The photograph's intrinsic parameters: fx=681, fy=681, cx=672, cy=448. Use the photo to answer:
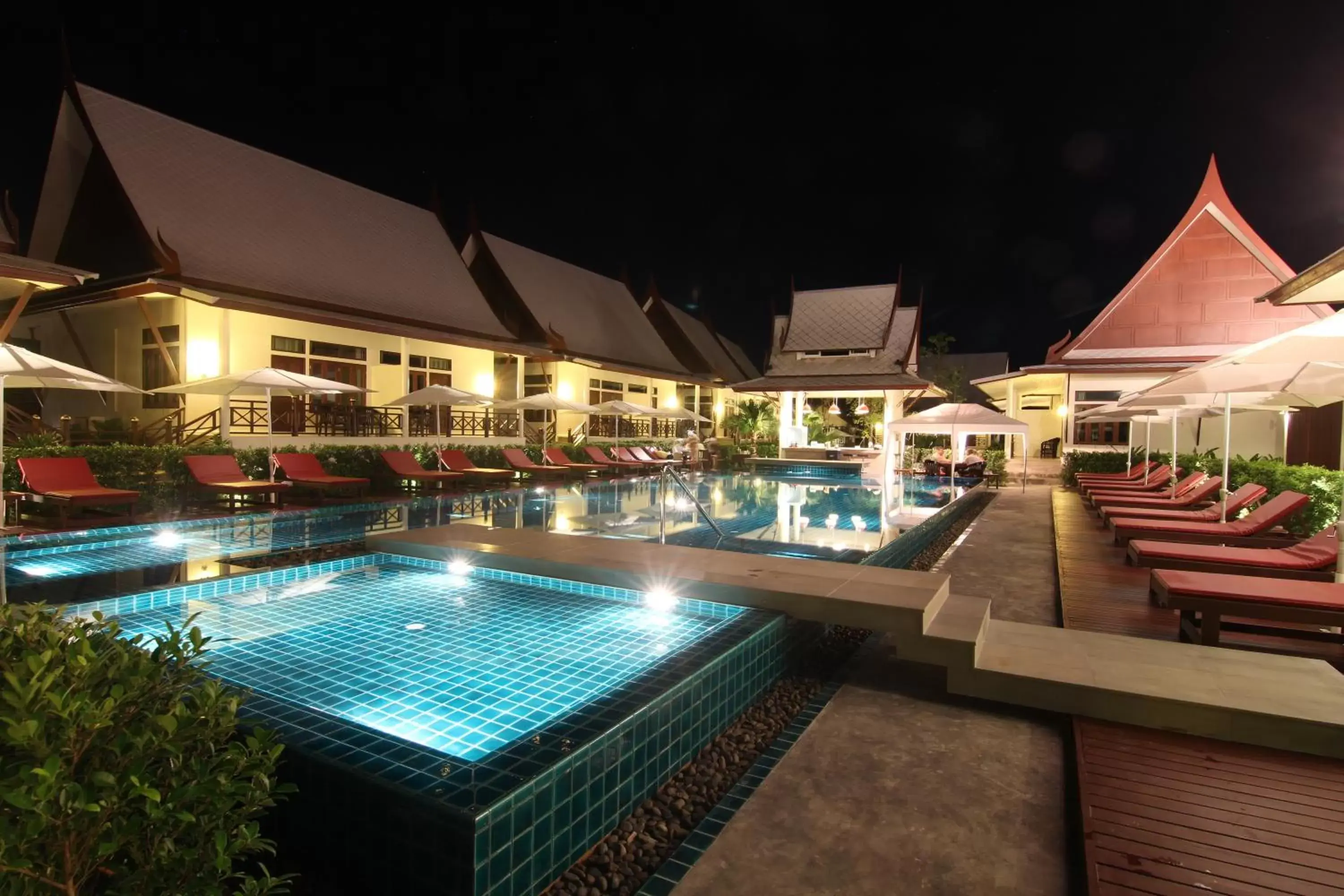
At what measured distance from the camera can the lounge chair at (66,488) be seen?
8.08m

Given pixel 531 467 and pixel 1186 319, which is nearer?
pixel 531 467

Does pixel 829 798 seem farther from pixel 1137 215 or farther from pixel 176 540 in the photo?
pixel 1137 215

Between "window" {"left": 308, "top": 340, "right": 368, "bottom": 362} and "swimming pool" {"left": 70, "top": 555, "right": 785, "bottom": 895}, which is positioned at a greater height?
"window" {"left": 308, "top": 340, "right": 368, "bottom": 362}

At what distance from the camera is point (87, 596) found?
185 inches

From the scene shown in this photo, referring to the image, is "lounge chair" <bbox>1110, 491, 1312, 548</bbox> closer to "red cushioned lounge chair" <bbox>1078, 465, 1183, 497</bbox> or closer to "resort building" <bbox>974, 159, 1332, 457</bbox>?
"red cushioned lounge chair" <bbox>1078, 465, 1183, 497</bbox>

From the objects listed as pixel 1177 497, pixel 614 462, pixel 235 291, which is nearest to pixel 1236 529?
pixel 1177 497

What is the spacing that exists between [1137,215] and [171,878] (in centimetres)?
5457

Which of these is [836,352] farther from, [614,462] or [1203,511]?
[1203,511]

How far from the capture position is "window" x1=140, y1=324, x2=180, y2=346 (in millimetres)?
12898

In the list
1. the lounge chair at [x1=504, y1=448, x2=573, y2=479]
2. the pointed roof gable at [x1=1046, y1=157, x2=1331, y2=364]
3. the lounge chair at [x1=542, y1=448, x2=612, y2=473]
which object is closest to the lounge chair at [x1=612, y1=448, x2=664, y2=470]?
the lounge chair at [x1=542, y1=448, x2=612, y2=473]

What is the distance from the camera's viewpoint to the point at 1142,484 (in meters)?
12.9

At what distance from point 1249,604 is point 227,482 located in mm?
11683

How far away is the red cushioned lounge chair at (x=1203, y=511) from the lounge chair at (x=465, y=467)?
10.5 metres

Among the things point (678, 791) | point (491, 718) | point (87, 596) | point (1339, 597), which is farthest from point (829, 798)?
point (87, 596)
